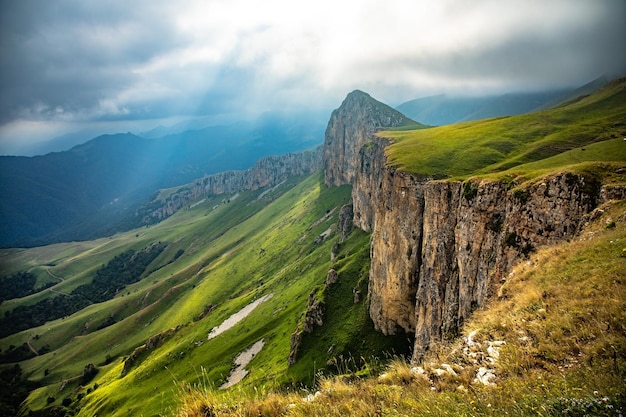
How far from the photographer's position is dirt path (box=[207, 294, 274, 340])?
131887mm

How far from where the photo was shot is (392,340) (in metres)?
69.0

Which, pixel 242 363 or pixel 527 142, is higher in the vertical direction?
pixel 527 142

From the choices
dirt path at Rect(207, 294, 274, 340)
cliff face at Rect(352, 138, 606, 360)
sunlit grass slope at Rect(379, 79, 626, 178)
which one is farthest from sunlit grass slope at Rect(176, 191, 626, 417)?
dirt path at Rect(207, 294, 274, 340)

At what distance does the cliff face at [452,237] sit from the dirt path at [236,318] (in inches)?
2972

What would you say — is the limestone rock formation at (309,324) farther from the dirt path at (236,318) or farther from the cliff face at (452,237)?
the dirt path at (236,318)

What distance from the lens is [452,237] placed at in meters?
41.9

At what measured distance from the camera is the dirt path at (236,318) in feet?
433

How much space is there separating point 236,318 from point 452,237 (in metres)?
116

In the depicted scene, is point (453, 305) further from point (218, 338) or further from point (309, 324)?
point (218, 338)

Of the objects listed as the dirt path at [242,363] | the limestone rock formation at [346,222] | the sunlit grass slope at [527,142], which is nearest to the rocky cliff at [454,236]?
the sunlit grass slope at [527,142]

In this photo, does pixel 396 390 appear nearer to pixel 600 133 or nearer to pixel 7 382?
pixel 600 133

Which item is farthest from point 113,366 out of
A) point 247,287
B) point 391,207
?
point 391,207

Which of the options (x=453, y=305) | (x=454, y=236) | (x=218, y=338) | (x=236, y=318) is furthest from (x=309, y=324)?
(x=236, y=318)

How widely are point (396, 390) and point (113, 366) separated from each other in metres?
195
